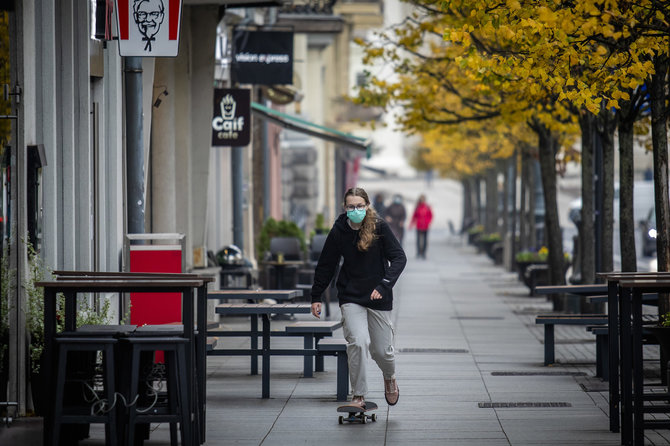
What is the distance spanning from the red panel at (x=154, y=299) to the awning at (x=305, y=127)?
1101cm

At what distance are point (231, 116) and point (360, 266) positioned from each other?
32.2ft

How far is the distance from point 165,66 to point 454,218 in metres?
72.5

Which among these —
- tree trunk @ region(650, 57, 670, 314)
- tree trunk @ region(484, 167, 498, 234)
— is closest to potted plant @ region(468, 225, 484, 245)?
tree trunk @ region(484, 167, 498, 234)

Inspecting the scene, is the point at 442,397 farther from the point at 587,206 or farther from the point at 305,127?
the point at 305,127

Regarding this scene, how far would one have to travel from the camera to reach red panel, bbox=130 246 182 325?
40.0ft

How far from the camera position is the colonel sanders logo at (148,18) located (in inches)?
439

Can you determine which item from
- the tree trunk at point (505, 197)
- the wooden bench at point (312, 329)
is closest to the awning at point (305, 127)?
the tree trunk at point (505, 197)

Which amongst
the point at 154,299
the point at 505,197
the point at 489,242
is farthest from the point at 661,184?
the point at 489,242

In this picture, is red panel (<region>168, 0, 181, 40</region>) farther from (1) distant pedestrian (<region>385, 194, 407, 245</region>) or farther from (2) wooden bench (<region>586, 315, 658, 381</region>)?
(1) distant pedestrian (<region>385, 194, 407, 245</region>)

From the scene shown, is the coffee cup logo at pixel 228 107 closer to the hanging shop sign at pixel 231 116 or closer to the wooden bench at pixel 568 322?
the hanging shop sign at pixel 231 116

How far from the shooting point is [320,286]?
10570 millimetres

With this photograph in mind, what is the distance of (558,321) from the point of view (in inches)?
536

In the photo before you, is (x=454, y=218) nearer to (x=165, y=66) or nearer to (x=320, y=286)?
(x=165, y=66)

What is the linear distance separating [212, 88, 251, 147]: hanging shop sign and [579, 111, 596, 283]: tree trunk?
490 cm
